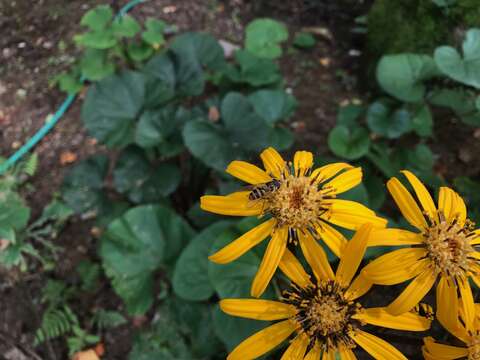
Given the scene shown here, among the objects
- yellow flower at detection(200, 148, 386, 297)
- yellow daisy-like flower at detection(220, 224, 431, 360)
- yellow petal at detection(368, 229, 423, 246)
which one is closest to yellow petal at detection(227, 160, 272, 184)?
yellow flower at detection(200, 148, 386, 297)

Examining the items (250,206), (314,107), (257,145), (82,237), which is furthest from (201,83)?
(250,206)

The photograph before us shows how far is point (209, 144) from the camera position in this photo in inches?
82.4

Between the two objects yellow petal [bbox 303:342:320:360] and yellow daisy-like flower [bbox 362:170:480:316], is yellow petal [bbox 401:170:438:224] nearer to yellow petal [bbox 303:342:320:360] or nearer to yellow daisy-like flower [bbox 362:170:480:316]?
yellow daisy-like flower [bbox 362:170:480:316]

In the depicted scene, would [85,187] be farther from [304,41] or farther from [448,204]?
[304,41]

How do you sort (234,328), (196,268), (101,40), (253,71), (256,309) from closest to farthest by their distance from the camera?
(256,309) < (234,328) < (196,268) < (101,40) < (253,71)

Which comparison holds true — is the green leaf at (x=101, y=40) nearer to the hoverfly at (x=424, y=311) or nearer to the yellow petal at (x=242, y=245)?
the yellow petal at (x=242, y=245)

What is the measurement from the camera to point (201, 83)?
2.49 meters

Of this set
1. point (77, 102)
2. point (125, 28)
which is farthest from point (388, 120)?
point (77, 102)

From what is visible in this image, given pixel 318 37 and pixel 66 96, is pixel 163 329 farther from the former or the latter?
pixel 318 37

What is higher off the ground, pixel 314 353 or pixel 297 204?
pixel 297 204

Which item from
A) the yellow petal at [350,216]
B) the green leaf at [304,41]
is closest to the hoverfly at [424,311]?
the yellow petal at [350,216]

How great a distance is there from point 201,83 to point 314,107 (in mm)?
1063

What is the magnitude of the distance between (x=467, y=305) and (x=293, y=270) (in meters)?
0.44

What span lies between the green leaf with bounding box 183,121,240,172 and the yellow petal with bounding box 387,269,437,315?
1156 mm
